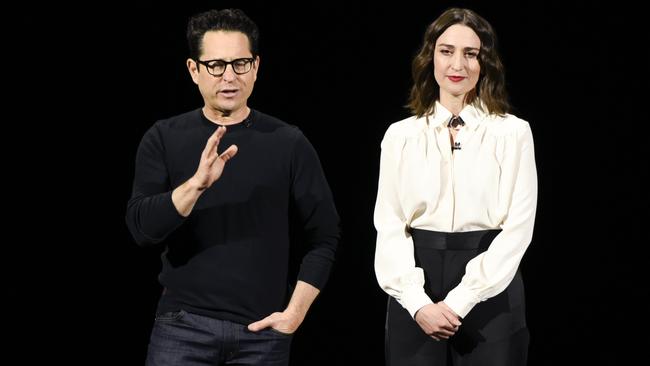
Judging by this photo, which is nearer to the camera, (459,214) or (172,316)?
(172,316)

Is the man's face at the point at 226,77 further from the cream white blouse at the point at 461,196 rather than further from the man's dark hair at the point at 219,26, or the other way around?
the cream white blouse at the point at 461,196

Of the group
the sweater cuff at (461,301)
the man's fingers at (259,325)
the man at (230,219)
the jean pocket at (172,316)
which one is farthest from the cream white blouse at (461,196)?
the jean pocket at (172,316)

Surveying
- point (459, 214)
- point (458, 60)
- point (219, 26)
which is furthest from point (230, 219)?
point (458, 60)

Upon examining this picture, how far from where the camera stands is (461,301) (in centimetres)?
283

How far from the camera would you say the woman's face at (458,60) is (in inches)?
117

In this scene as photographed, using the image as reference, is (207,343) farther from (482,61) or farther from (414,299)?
(482,61)

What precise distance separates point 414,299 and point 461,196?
39 cm

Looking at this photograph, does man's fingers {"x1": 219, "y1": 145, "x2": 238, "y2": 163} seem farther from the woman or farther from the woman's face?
the woman's face

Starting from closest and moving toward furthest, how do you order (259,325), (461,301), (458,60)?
(259,325), (461,301), (458,60)

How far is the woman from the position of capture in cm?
286

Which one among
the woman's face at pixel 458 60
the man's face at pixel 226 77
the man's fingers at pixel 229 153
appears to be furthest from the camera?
the woman's face at pixel 458 60

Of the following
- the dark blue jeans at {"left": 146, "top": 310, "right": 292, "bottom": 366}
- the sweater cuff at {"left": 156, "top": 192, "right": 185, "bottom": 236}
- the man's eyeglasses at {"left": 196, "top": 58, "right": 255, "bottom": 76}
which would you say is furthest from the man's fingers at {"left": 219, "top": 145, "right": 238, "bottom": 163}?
the dark blue jeans at {"left": 146, "top": 310, "right": 292, "bottom": 366}

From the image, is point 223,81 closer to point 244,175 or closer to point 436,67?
point 244,175

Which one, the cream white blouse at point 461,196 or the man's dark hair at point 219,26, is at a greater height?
the man's dark hair at point 219,26
